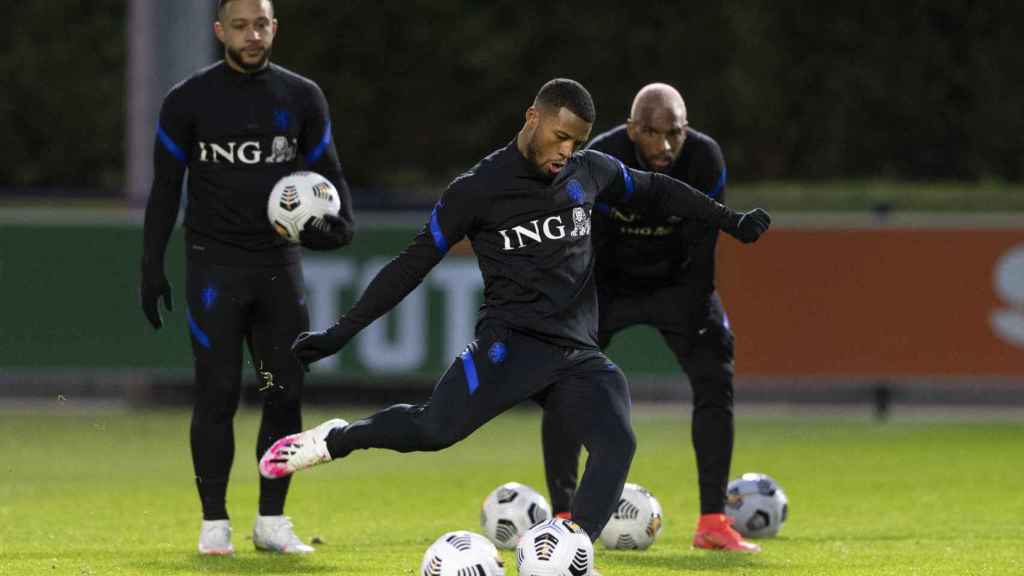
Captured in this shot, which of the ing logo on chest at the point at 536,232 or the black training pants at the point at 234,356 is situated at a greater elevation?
the ing logo on chest at the point at 536,232

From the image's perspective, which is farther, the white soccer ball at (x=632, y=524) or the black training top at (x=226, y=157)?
the white soccer ball at (x=632, y=524)

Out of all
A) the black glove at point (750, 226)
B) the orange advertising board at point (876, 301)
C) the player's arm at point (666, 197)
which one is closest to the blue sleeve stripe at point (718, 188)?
the player's arm at point (666, 197)

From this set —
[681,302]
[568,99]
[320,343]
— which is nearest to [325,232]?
[320,343]

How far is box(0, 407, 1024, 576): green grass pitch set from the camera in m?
10.3

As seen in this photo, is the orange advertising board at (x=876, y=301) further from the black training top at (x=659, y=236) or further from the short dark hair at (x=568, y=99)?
the short dark hair at (x=568, y=99)

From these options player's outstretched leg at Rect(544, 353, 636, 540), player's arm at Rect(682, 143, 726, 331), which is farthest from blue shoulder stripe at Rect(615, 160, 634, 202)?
player's arm at Rect(682, 143, 726, 331)

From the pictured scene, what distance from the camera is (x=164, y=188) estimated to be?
1044 cm

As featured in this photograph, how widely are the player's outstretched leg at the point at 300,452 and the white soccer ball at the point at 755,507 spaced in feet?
8.82

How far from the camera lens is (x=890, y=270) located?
18047 mm

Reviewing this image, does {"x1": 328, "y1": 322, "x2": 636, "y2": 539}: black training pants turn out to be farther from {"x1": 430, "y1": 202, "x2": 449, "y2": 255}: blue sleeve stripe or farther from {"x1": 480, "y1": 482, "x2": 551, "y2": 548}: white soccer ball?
{"x1": 480, "y1": 482, "x2": 551, "y2": 548}: white soccer ball

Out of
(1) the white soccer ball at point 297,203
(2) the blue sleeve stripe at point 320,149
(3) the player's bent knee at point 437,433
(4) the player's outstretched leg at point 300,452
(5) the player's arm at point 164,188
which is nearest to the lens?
(3) the player's bent knee at point 437,433

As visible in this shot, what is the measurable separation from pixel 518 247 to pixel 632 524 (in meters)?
1.94

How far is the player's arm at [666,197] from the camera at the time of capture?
961cm

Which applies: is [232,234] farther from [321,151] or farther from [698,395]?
[698,395]
